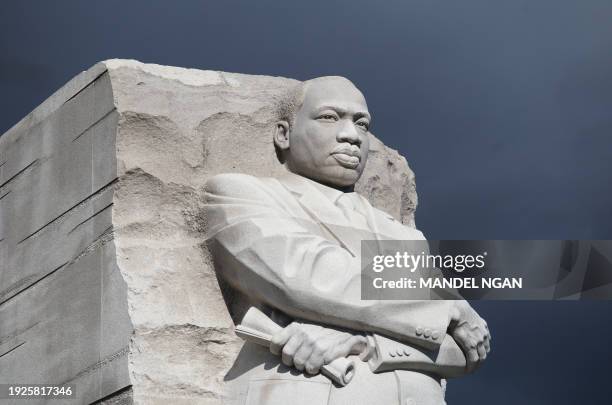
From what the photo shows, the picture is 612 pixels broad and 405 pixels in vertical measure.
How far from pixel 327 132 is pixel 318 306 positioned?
115 cm

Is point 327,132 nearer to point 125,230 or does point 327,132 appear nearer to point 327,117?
point 327,117

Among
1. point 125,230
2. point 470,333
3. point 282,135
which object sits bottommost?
point 470,333

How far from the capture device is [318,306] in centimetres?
706

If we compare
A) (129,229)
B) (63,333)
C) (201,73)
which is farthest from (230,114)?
(63,333)

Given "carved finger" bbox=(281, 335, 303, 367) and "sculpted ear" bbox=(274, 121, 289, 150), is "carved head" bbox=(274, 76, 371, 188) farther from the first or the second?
"carved finger" bbox=(281, 335, 303, 367)

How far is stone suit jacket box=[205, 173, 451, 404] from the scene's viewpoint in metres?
7.08

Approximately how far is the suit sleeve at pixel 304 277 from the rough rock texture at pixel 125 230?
30cm

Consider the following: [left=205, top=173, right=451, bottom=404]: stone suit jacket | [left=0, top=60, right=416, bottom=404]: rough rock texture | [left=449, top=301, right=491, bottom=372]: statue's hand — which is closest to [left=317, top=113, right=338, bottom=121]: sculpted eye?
[left=0, top=60, right=416, bottom=404]: rough rock texture

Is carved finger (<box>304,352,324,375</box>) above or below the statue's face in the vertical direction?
below

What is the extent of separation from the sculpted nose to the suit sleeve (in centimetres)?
62

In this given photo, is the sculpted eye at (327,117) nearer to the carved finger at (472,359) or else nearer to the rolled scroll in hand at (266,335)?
the rolled scroll in hand at (266,335)

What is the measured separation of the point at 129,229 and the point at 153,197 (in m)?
0.24

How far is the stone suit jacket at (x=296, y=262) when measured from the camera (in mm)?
7078

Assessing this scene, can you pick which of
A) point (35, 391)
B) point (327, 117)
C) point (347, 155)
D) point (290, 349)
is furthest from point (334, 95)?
point (35, 391)
